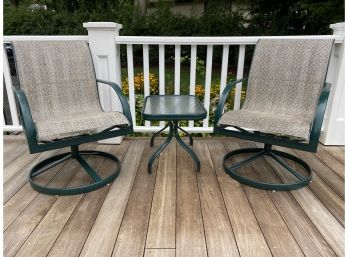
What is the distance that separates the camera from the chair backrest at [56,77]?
81.4 inches

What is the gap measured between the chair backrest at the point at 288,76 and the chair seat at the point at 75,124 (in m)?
1.06

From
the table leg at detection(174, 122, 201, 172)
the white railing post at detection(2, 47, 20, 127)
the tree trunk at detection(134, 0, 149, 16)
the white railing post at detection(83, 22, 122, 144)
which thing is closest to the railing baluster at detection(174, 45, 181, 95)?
the white railing post at detection(83, 22, 122, 144)

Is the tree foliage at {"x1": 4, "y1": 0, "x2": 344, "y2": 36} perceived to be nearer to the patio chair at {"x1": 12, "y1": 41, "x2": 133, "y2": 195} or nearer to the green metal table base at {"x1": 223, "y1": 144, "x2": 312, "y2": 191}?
the green metal table base at {"x1": 223, "y1": 144, "x2": 312, "y2": 191}

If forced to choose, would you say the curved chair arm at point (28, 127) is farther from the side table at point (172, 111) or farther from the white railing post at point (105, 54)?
the white railing post at point (105, 54)

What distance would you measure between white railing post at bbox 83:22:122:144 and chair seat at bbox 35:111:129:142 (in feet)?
1.36

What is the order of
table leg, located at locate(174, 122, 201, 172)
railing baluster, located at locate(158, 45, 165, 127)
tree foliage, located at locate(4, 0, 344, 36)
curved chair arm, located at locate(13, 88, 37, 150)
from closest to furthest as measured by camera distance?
curved chair arm, located at locate(13, 88, 37, 150), table leg, located at locate(174, 122, 201, 172), railing baluster, located at locate(158, 45, 165, 127), tree foliage, located at locate(4, 0, 344, 36)

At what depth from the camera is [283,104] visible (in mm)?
2240

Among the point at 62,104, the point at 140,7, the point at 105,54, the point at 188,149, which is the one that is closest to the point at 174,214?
the point at 188,149

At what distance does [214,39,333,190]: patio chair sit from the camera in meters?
1.88

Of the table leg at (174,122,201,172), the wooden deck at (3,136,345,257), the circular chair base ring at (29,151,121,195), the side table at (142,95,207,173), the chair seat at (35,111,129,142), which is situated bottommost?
the wooden deck at (3,136,345,257)

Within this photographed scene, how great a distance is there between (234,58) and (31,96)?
6.65m

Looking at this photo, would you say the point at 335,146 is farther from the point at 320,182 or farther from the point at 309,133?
the point at 309,133

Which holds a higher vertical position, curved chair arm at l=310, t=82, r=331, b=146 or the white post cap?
the white post cap

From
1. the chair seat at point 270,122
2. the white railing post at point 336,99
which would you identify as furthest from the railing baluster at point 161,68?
the white railing post at point 336,99
